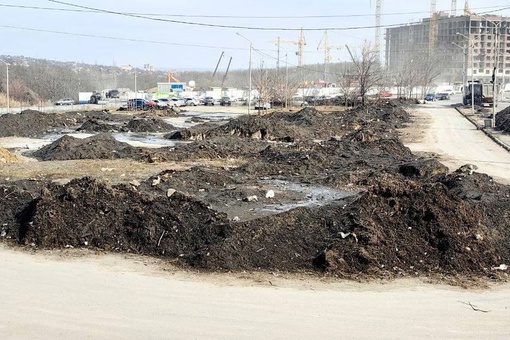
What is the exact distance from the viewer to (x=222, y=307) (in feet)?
26.8

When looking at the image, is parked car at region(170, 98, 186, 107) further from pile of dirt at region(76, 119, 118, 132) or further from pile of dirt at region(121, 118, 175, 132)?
pile of dirt at region(121, 118, 175, 132)

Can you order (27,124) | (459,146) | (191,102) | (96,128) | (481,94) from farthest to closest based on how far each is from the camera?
(191,102) → (481,94) → (96,128) → (27,124) → (459,146)

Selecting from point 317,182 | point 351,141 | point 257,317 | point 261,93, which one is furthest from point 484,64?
point 257,317

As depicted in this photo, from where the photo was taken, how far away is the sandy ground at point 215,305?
7297mm

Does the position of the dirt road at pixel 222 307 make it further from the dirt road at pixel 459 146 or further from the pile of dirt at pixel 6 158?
the pile of dirt at pixel 6 158

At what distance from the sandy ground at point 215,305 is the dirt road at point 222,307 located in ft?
0.04

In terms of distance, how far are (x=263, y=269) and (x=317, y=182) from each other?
8.76 metres

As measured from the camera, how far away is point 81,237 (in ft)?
37.4

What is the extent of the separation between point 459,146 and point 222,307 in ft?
77.3

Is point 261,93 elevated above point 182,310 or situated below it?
above

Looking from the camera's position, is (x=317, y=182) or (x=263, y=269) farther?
(x=317, y=182)

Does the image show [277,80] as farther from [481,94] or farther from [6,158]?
[6,158]

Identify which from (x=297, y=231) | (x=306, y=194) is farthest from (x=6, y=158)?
(x=297, y=231)

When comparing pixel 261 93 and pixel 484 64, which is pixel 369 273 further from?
pixel 484 64
